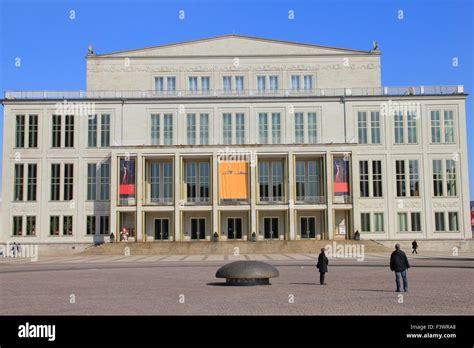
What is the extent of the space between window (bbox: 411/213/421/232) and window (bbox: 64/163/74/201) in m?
34.8

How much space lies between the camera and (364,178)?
61.9 m

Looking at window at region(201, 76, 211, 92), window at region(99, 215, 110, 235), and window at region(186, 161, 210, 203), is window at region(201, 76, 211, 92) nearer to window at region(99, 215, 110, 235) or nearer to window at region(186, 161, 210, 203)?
window at region(186, 161, 210, 203)

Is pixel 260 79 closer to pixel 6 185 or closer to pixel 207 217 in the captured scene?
pixel 207 217

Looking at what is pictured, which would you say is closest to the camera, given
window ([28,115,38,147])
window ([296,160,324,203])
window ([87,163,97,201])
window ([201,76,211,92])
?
window ([296,160,324,203])

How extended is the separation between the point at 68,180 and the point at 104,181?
12.1ft

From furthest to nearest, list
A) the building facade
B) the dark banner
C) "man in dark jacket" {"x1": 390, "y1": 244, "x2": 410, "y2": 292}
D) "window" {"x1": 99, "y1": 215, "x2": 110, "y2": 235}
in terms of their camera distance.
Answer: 1. "window" {"x1": 99, "y1": 215, "x2": 110, "y2": 235}
2. the building facade
3. the dark banner
4. "man in dark jacket" {"x1": 390, "y1": 244, "x2": 410, "y2": 292}

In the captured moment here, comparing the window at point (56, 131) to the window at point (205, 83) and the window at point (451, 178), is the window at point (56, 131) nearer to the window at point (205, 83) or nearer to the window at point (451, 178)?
the window at point (205, 83)

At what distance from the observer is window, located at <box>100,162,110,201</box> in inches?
2448

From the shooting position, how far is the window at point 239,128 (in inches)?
2477

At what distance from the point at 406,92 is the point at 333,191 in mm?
14173

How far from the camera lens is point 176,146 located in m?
60.0

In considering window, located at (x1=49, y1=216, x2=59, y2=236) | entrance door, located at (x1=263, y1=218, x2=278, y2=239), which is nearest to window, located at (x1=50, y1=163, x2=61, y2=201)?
window, located at (x1=49, y1=216, x2=59, y2=236)

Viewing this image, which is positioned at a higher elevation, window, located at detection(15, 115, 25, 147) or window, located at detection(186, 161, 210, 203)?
window, located at detection(15, 115, 25, 147)
